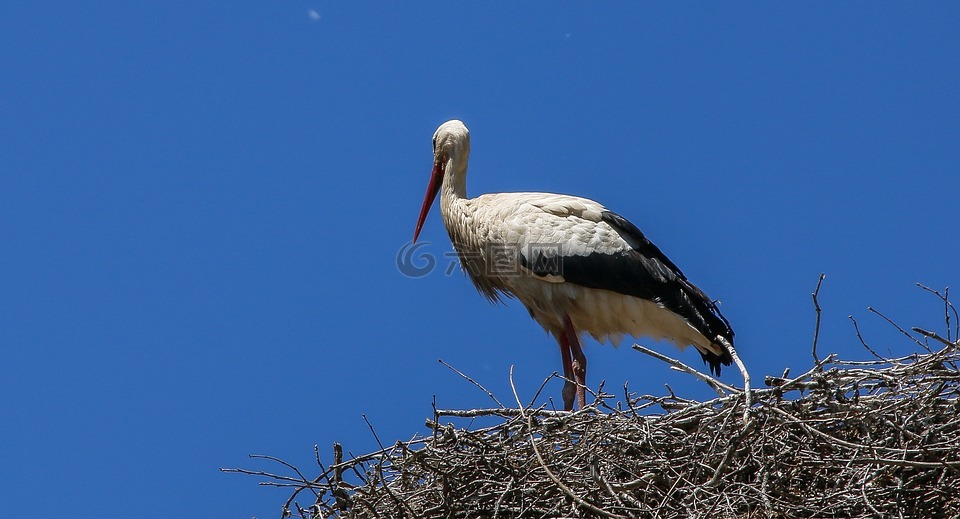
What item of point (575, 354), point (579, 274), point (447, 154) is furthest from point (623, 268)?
point (447, 154)

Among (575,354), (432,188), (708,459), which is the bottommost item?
(708,459)

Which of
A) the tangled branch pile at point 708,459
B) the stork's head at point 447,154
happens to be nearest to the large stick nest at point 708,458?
the tangled branch pile at point 708,459

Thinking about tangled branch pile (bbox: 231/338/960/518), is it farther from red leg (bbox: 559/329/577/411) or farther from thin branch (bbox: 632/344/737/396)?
red leg (bbox: 559/329/577/411)

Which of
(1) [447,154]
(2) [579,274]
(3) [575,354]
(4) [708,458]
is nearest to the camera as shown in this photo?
(4) [708,458]

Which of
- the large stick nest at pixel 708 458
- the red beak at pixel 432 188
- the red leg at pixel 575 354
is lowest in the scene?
the large stick nest at pixel 708 458

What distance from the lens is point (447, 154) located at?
6508 millimetres

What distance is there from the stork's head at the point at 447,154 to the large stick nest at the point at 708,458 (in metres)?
2.16

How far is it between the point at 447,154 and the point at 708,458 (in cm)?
278

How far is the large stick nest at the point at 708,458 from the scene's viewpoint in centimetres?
389

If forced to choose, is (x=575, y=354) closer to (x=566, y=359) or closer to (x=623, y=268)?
(x=566, y=359)

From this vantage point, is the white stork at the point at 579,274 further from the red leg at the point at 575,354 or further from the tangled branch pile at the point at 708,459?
the tangled branch pile at the point at 708,459

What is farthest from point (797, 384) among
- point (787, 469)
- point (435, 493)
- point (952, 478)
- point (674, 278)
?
point (674, 278)

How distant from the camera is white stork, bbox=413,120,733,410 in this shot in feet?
19.6

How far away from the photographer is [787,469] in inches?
161
